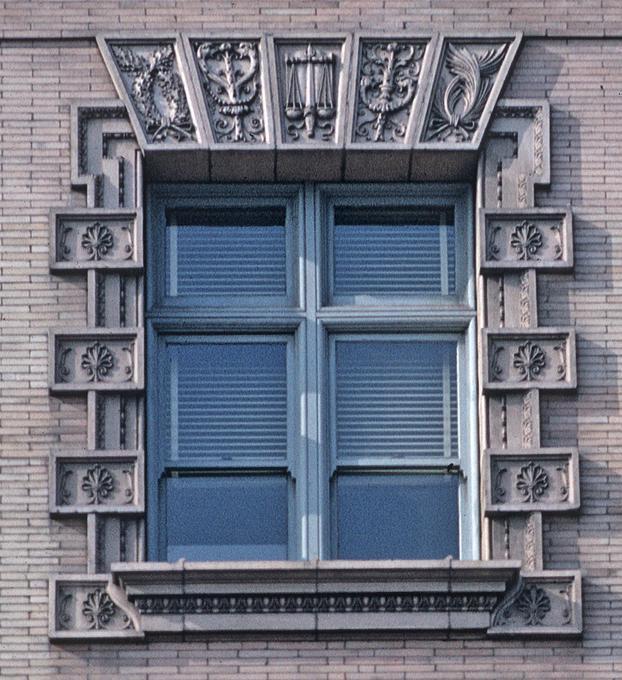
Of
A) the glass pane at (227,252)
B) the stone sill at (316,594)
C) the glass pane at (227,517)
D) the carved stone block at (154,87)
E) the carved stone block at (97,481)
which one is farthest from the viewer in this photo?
the glass pane at (227,252)

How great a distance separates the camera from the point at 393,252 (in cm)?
1970

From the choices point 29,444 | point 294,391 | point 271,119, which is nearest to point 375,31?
point 271,119

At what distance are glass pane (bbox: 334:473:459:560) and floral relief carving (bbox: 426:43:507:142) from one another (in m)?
2.49

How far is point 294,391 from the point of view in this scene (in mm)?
19297

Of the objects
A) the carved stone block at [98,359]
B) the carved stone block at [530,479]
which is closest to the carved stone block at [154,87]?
the carved stone block at [98,359]

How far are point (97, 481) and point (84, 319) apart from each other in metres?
1.19

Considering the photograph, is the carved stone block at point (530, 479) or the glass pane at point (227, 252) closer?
the carved stone block at point (530, 479)

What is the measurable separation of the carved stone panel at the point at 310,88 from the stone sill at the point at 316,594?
3.22 meters

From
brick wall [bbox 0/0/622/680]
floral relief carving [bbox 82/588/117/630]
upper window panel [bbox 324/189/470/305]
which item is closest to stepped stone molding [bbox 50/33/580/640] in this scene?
floral relief carving [bbox 82/588/117/630]

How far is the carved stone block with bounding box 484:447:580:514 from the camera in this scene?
18.6 metres

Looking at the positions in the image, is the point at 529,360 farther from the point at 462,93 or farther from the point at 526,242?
the point at 462,93

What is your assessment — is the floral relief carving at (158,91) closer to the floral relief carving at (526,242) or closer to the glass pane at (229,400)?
the glass pane at (229,400)

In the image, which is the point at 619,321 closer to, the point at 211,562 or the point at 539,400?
the point at 539,400

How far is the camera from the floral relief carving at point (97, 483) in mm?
18625
